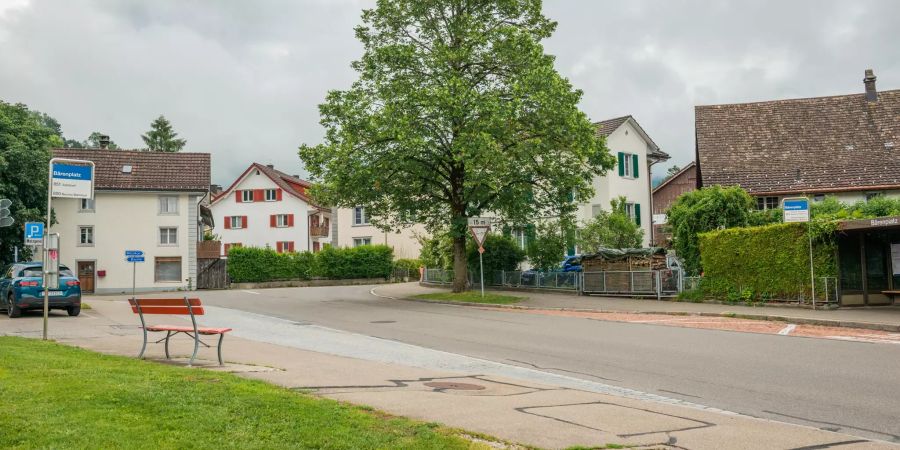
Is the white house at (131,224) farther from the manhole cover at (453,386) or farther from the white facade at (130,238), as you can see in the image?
the manhole cover at (453,386)

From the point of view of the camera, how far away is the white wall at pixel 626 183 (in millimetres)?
46594

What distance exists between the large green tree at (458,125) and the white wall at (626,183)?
13.5m

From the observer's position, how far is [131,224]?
54531mm

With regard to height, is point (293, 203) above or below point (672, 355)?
above

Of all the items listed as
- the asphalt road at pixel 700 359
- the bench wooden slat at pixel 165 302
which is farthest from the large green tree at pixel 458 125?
the bench wooden slat at pixel 165 302

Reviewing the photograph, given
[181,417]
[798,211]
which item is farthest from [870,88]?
[181,417]

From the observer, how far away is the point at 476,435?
657 cm

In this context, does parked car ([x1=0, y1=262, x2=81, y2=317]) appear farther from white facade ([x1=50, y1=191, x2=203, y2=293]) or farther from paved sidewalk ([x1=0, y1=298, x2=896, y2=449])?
white facade ([x1=50, y1=191, x2=203, y2=293])

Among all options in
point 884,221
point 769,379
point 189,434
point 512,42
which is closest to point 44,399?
point 189,434

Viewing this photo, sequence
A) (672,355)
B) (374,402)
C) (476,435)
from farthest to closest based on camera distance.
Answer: (672,355)
(374,402)
(476,435)

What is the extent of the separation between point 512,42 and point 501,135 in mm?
3651

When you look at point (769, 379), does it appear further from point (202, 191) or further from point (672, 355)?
point (202, 191)

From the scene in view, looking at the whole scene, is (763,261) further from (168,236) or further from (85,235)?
(85,235)

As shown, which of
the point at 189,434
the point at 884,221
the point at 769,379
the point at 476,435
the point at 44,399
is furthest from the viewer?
the point at 884,221
